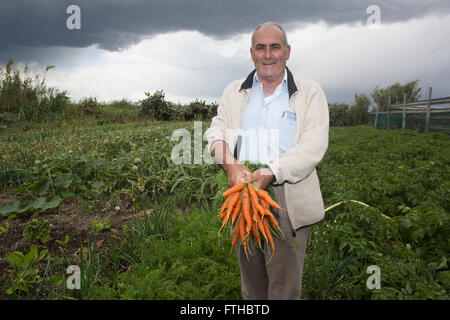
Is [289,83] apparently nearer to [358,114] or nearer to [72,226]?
[72,226]

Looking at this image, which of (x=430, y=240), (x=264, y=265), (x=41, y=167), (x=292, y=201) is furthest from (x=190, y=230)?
(x=41, y=167)

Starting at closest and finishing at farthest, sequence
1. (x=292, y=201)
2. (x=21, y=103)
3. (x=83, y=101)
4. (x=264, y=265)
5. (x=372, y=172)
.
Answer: (x=292, y=201)
(x=264, y=265)
(x=372, y=172)
(x=21, y=103)
(x=83, y=101)

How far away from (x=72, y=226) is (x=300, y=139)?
2988mm

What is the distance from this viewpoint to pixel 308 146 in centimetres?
189

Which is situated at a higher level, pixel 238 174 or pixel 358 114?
pixel 358 114

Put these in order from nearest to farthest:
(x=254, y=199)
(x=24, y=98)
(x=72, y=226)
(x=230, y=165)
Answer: (x=254, y=199)
(x=230, y=165)
(x=72, y=226)
(x=24, y=98)

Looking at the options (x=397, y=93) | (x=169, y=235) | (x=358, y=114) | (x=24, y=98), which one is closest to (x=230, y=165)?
(x=169, y=235)

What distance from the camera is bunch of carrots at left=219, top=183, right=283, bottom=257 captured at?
1813mm

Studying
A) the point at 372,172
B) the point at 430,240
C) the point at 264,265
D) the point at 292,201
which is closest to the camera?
the point at 292,201

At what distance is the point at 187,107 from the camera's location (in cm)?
1772

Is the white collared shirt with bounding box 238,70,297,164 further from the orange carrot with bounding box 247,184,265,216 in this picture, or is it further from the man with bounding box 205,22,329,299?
the orange carrot with bounding box 247,184,265,216

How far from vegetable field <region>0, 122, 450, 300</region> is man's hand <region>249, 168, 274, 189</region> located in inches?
17.7

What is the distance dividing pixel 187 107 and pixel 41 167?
44.0 ft

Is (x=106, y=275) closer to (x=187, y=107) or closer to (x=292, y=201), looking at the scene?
(x=292, y=201)
